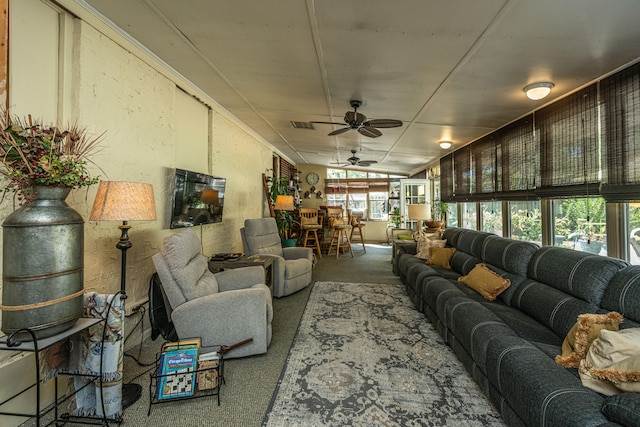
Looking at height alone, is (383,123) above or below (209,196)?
above

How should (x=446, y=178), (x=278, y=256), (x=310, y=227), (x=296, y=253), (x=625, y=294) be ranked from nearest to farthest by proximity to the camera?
1. (x=625, y=294)
2. (x=278, y=256)
3. (x=296, y=253)
4. (x=446, y=178)
5. (x=310, y=227)

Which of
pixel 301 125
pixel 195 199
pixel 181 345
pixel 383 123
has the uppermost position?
pixel 301 125

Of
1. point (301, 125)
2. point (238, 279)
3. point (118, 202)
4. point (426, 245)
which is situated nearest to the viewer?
point (118, 202)

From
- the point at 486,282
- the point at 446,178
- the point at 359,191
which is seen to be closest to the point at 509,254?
the point at 486,282

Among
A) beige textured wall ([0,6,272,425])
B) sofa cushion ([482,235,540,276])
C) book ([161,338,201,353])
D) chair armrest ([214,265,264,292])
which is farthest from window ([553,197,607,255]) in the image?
beige textured wall ([0,6,272,425])

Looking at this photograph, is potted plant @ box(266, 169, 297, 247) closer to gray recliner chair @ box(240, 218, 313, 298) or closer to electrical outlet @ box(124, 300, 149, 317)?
gray recliner chair @ box(240, 218, 313, 298)

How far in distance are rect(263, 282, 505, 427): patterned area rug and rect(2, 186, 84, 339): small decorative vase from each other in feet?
4.12

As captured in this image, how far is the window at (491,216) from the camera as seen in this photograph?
4.21 m

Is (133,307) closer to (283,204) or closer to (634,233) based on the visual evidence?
(283,204)

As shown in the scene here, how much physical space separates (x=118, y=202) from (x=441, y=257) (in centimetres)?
365

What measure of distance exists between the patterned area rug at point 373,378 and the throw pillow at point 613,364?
2.00ft

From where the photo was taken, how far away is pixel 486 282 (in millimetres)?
2555

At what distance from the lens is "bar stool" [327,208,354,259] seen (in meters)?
6.64

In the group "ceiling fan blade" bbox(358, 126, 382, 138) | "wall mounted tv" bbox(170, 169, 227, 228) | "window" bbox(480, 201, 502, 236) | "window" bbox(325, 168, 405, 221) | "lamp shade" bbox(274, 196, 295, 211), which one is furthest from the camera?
"window" bbox(325, 168, 405, 221)
